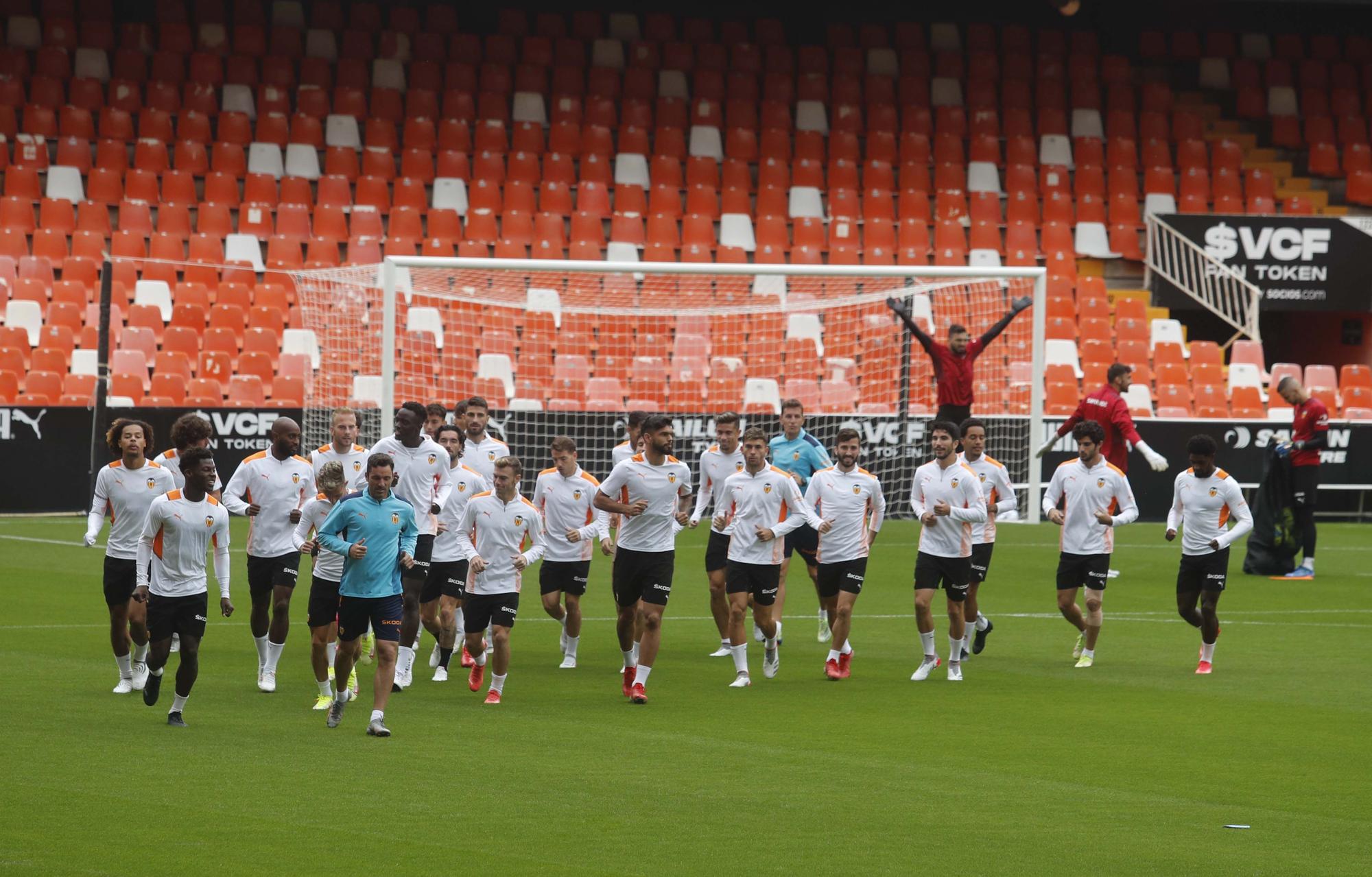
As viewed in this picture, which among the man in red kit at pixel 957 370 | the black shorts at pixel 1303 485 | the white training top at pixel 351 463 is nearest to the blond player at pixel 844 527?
the white training top at pixel 351 463

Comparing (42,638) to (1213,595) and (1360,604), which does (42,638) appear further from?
(1360,604)

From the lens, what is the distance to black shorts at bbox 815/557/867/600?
1370cm

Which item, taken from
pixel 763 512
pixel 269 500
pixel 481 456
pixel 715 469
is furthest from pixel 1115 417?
pixel 269 500

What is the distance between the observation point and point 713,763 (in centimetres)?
1028

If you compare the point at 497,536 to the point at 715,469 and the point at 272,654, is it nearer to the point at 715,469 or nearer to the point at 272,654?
the point at 272,654

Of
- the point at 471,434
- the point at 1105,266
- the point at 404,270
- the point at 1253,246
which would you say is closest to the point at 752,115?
the point at 1105,266

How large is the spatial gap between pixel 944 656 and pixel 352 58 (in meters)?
20.4

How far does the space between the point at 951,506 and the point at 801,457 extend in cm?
219

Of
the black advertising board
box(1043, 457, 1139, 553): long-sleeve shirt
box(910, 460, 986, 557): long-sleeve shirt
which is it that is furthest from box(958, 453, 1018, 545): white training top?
the black advertising board

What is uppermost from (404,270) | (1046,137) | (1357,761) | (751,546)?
(1046,137)

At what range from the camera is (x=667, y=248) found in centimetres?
2919

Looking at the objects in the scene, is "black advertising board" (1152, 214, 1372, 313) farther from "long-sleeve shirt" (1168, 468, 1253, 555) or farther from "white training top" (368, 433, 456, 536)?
"white training top" (368, 433, 456, 536)

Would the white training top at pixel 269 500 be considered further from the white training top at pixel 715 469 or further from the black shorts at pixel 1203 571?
the black shorts at pixel 1203 571

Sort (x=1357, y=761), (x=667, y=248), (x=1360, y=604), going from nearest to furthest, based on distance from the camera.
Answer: (x=1357, y=761), (x=1360, y=604), (x=667, y=248)
